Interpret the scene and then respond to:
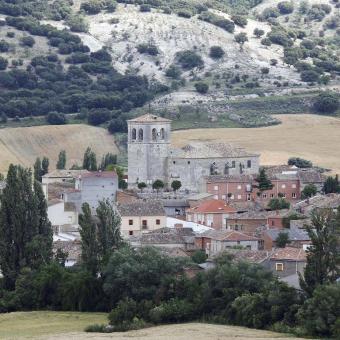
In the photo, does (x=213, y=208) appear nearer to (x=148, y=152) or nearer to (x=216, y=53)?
(x=148, y=152)

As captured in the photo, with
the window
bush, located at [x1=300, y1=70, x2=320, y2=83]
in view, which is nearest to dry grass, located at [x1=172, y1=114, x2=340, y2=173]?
bush, located at [x1=300, y1=70, x2=320, y2=83]

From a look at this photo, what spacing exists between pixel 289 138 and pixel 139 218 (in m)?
50.8

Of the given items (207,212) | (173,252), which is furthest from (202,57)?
(173,252)

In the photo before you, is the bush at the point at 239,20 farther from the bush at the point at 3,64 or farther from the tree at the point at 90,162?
the tree at the point at 90,162

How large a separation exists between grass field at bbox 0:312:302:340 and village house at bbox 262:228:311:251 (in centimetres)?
1374

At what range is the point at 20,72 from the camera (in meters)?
170

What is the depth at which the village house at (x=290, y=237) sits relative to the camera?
85963 millimetres

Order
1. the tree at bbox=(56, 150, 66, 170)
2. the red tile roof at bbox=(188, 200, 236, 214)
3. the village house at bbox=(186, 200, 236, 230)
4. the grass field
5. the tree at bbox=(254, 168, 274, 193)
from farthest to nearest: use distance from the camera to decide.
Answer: the tree at bbox=(56, 150, 66, 170), the tree at bbox=(254, 168, 274, 193), the red tile roof at bbox=(188, 200, 236, 214), the village house at bbox=(186, 200, 236, 230), the grass field

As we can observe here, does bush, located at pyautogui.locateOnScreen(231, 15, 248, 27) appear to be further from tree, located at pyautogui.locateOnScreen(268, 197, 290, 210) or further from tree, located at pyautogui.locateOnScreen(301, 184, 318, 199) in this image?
tree, located at pyautogui.locateOnScreen(268, 197, 290, 210)

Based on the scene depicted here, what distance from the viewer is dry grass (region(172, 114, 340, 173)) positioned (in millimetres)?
138875

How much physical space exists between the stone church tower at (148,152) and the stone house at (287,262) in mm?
39168

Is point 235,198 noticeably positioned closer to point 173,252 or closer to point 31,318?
point 173,252

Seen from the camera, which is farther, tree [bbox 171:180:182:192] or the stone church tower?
the stone church tower

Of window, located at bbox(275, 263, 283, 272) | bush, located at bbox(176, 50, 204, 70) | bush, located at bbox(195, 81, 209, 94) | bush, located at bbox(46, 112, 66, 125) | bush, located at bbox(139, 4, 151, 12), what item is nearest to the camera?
window, located at bbox(275, 263, 283, 272)
